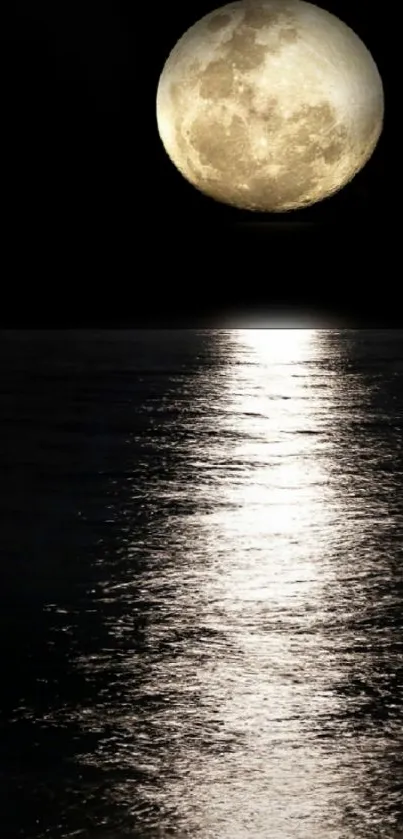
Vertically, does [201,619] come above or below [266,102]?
below

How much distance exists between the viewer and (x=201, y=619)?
805 centimetres

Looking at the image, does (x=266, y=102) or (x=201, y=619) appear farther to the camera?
(x=266, y=102)

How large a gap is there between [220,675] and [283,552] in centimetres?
246

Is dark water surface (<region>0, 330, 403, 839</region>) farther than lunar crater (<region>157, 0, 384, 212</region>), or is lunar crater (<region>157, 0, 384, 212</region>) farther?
lunar crater (<region>157, 0, 384, 212</region>)

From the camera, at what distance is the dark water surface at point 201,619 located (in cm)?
582

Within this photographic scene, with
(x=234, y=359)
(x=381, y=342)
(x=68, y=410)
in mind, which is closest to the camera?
(x=68, y=410)

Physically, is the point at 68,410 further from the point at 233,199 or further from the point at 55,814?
the point at 233,199

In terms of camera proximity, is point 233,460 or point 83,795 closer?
point 83,795

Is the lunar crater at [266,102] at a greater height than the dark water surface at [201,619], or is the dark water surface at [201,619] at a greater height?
the lunar crater at [266,102]

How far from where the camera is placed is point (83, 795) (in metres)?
5.80

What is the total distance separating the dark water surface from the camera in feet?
19.1

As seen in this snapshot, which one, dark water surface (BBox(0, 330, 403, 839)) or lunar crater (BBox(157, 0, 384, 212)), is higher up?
lunar crater (BBox(157, 0, 384, 212))

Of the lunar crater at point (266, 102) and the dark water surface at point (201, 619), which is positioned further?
the lunar crater at point (266, 102)

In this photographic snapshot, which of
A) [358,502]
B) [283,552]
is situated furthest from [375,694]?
[358,502]
